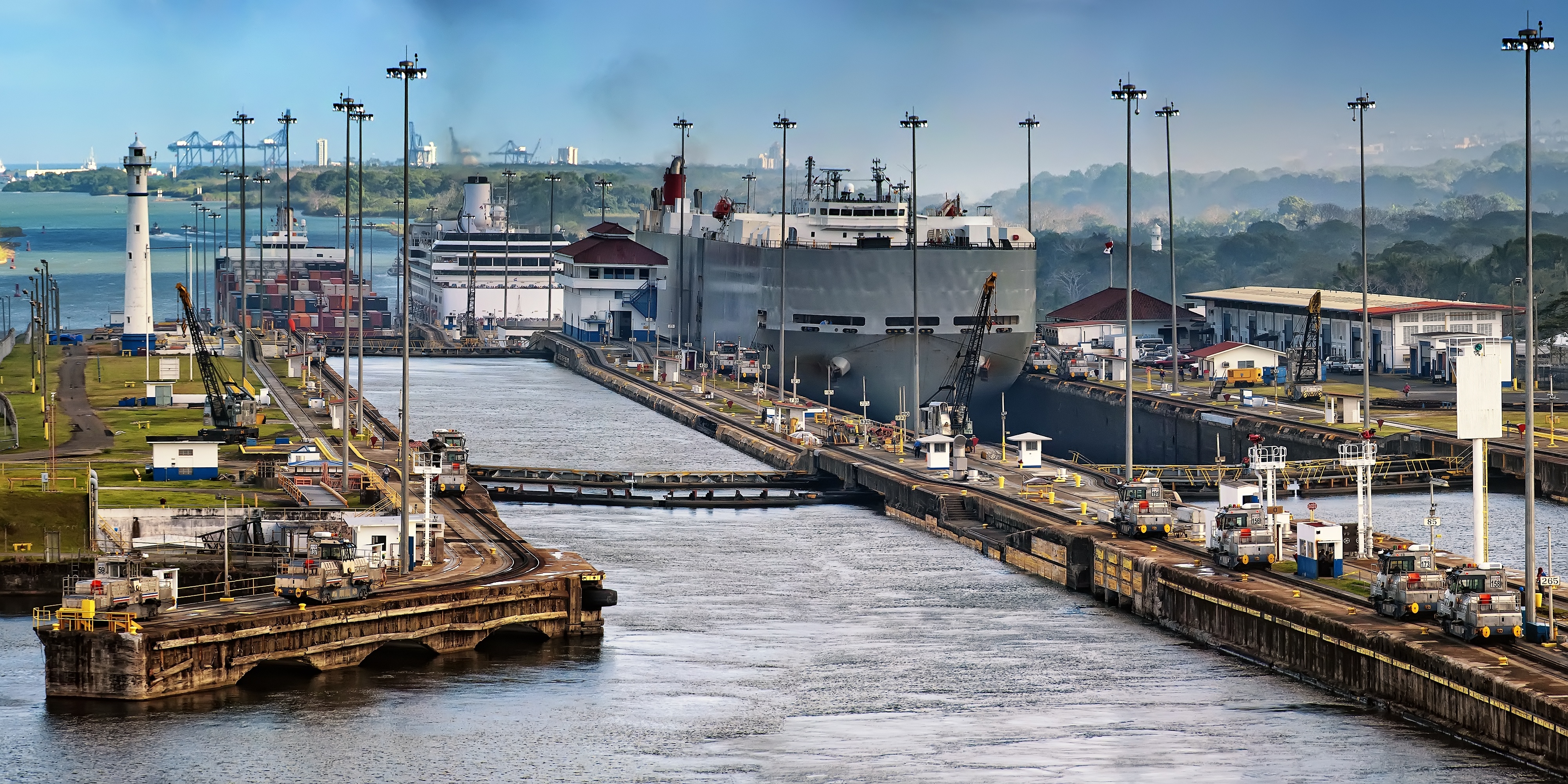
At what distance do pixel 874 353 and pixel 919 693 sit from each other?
86303 millimetres

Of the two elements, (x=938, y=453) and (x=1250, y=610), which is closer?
(x=1250, y=610)

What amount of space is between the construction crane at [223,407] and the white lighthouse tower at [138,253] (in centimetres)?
4674

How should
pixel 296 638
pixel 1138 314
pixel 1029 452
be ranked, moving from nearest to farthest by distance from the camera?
pixel 296 638, pixel 1029 452, pixel 1138 314

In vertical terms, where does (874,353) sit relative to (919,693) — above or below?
above

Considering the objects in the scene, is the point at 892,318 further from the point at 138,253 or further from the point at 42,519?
the point at 42,519

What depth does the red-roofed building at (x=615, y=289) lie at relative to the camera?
635ft

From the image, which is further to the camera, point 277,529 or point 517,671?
point 277,529

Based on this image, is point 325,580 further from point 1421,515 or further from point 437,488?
point 1421,515

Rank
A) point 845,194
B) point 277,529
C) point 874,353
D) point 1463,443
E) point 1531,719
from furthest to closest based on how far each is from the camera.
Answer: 1. point 845,194
2. point 874,353
3. point 1463,443
4. point 277,529
5. point 1531,719

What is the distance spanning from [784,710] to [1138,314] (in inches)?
4775

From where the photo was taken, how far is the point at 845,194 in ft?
494

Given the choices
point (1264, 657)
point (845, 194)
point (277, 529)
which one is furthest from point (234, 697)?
point (845, 194)

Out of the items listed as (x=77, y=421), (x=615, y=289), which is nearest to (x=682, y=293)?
(x=615, y=289)

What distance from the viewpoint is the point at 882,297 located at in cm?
13925
